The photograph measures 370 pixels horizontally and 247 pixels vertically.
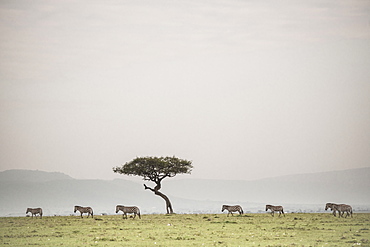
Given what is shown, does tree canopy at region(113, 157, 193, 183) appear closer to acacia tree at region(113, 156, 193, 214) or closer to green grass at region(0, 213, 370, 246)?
acacia tree at region(113, 156, 193, 214)

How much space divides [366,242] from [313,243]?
238 centimetres

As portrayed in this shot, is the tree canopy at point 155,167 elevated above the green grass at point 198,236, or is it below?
above

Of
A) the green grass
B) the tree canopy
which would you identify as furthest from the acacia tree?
the green grass

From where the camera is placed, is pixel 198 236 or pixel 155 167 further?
pixel 155 167

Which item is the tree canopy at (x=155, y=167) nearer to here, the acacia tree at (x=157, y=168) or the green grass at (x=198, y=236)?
the acacia tree at (x=157, y=168)

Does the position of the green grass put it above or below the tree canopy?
below

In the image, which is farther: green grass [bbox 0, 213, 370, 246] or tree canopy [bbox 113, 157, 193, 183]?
tree canopy [bbox 113, 157, 193, 183]

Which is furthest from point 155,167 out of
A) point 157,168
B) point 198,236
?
point 198,236

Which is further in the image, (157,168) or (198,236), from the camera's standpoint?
(157,168)

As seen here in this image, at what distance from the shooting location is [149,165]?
61.0 m

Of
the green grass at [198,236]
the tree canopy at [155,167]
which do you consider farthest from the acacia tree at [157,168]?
the green grass at [198,236]

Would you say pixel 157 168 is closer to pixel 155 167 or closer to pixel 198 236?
pixel 155 167

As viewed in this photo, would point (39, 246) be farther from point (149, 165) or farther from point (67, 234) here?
point (149, 165)

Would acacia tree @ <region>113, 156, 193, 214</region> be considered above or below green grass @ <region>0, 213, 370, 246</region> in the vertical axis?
above
